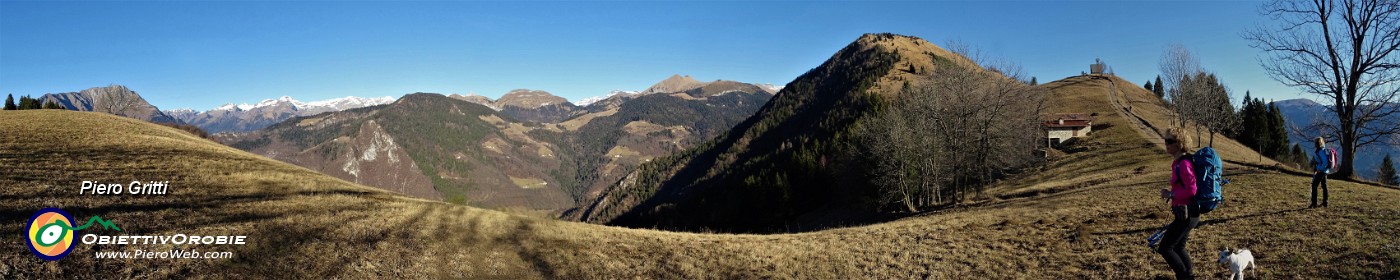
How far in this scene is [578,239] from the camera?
17469mm

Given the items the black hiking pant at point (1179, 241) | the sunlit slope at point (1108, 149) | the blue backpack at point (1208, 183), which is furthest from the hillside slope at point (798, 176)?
the blue backpack at point (1208, 183)

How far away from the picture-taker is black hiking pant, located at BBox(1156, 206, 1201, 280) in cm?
812

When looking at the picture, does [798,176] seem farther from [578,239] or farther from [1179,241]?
[1179,241]

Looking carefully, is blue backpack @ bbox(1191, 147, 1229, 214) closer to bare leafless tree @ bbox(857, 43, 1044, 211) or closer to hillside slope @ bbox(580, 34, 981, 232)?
hillside slope @ bbox(580, 34, 981, 232)

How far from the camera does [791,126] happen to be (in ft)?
594

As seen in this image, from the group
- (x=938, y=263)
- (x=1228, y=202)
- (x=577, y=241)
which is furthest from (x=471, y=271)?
(x=1228, y=202)

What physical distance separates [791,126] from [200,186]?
556ft

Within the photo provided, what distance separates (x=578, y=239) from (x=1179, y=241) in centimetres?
1494

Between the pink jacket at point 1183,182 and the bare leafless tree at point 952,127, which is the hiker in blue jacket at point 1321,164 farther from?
the bare leafless tree at point 952,127

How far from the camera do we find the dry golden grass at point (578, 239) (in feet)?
37.7

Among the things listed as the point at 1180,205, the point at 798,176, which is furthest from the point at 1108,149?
the point at 1180,205

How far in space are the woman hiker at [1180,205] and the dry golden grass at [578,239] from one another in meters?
3.13

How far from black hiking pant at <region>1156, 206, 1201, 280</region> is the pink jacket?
0.15m

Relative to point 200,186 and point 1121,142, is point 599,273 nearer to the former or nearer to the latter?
point 200,186
